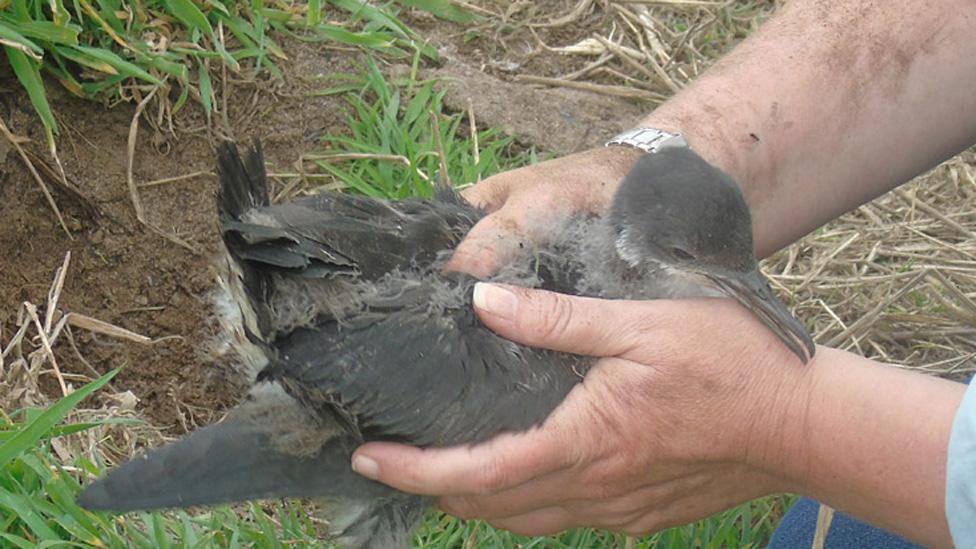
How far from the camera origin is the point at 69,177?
3.76 m

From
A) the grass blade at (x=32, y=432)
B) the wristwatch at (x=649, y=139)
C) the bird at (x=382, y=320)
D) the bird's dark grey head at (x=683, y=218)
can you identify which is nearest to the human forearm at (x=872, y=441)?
the bird at (x=382, y=320)

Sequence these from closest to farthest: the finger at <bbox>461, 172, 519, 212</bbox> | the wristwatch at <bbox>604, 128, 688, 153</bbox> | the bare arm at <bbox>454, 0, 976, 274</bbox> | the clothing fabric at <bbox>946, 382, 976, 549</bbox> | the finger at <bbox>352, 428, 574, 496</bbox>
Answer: the clothing fabric at <bbox>946, 382, 976, 549</bbox> < the finger at <bbox>352, 428, 574, 496</bbox> < the finger at <bbox>461, 172, 519, 212</bbox> < the wristwatch at <bbox>604, 128, 688, 153</bbox> < the bare arm at <bbox>454, 0, 976, 274</bbox>

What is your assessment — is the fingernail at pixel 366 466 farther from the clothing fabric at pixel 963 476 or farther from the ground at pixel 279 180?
the clothing fabric at pixel 963 476

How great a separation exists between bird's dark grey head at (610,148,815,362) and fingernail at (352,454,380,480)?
2.31ft

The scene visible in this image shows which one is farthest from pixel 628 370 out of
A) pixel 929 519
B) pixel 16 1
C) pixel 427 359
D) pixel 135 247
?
pixel 16 1

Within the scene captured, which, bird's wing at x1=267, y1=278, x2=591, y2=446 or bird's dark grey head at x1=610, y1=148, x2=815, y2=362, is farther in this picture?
bird's dark grey head at x1=610, y1=148, x2=815, y2=362

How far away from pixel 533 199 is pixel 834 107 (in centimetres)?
92

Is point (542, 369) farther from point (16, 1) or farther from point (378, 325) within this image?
point (16, 1)

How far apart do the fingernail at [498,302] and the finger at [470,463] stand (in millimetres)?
243

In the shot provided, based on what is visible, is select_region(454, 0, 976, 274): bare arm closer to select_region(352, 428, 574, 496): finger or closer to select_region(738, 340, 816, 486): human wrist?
select_region(738, 340, 816, 486): human wrist

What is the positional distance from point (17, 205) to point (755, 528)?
232cm

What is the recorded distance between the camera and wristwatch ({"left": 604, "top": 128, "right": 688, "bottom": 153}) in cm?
307

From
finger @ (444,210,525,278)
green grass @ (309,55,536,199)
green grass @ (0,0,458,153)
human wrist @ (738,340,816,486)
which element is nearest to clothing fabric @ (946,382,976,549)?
human wrist @ (738,340,816,486)

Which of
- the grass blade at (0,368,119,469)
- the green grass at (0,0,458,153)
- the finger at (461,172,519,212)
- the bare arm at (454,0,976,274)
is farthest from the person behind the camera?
the green grass at (0,0,458,153)
